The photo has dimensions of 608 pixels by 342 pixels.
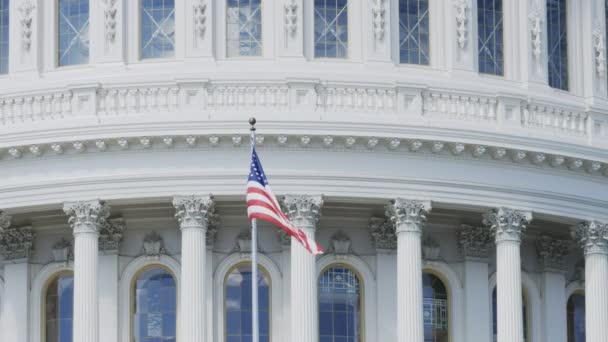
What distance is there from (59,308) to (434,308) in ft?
28.9

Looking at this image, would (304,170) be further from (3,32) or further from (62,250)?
(3,32)

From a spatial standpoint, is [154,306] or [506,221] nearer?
[506,221]

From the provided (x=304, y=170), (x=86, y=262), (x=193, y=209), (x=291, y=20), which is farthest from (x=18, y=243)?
(x=291, y=20)

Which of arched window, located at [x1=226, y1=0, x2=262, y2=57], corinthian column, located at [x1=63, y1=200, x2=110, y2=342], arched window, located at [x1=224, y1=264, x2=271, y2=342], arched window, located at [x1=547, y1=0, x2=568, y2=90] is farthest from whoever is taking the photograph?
arched window, located at [x1=547, y1=0, x2=568, y2=90]

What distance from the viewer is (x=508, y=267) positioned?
63.8 m

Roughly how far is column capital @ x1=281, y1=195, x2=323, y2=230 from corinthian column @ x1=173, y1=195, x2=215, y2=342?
5.67 feet

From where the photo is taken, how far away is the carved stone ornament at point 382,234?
211ft

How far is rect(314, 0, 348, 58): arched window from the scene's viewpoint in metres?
64.8

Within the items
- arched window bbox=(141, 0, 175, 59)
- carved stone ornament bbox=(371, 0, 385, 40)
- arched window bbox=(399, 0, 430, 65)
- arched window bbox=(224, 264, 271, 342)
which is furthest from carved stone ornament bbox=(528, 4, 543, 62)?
arched window bbox=(141, 0, 175, 59)

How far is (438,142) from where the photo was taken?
6288 cm

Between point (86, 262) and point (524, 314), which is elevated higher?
point (86, 262)

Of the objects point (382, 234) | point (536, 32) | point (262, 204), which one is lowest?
point (262, 204)

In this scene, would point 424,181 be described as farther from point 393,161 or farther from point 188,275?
point 188,275

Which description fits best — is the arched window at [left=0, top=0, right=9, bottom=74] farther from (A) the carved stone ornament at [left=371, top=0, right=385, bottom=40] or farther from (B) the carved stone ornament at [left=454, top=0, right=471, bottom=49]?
(B) the carved stone ornament at [left=454, top=0, right=471, bottom=49]
